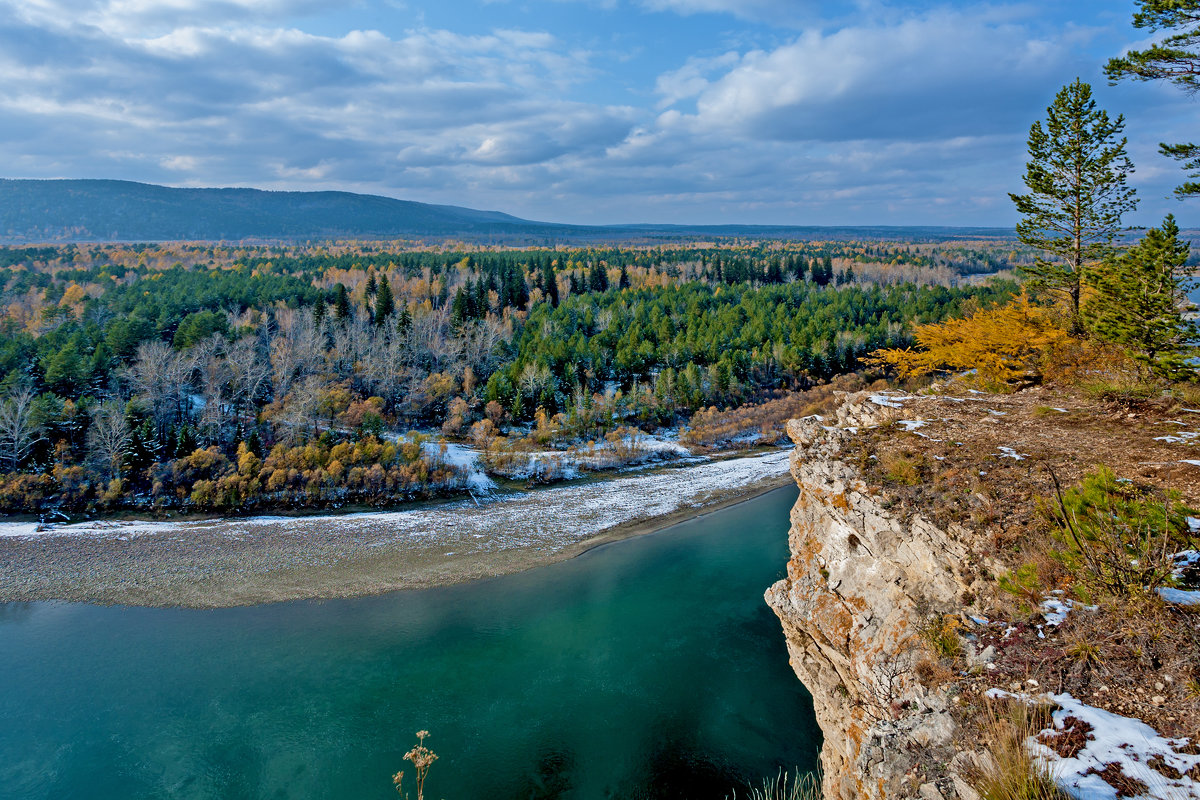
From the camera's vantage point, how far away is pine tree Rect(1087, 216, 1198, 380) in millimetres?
10914

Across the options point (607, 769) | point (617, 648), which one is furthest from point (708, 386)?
point (607, 769)

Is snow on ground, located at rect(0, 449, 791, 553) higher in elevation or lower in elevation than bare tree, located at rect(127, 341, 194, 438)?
lower

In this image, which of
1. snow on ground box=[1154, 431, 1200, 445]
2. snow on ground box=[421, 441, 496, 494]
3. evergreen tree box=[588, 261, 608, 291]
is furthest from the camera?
evergreen tree box=[588, 261, 608, 291]

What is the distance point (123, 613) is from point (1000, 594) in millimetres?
29889

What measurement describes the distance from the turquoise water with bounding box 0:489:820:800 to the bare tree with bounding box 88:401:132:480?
1348 cm

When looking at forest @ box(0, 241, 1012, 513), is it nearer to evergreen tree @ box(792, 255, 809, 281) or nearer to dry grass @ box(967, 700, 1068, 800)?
evergreen tree @ box(792, 255, 809, 281)

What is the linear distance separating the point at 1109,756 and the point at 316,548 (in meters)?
31.4

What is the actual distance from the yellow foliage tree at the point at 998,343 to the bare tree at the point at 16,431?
45856 millimetres

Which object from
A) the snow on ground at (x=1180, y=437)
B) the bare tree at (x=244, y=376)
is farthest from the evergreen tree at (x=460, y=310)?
the snow on ground at (x=1180, y=437)

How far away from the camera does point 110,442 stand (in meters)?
34.8

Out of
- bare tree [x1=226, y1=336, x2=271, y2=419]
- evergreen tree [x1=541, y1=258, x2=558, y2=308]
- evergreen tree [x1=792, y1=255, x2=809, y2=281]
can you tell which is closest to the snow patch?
bare tree [x1=226, y1=336, x2=271, y2=419]

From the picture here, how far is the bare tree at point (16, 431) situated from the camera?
3381 centimetres

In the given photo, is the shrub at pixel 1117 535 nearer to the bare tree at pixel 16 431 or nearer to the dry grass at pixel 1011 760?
the dry grass at pixel 1011 760

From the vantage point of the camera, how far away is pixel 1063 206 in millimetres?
16641
